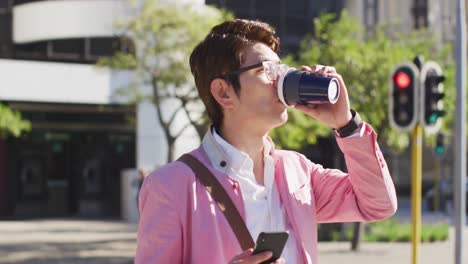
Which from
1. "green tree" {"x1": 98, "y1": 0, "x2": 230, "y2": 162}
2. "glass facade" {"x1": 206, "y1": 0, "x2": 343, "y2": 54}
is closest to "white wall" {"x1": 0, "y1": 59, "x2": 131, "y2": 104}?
"glass facade" {"x1": 206, "y1": 0, "x2": 343, "y2": 54}

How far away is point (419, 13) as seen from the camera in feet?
153

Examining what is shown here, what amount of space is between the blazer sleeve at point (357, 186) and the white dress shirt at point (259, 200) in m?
0.23

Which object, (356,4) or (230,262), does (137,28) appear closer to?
(230,262)

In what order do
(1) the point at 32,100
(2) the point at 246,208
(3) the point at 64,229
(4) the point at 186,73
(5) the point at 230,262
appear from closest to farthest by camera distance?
(5) the point at 230,262 → (2) the point at 246,208 → (4) the point at 186,73 → (3) the point at 64,229 → (1) the point at 32,100

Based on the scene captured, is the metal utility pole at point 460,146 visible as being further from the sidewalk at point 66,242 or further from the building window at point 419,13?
the building window at point 419,13

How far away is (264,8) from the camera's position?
1248 inches

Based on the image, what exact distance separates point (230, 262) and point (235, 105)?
56cm

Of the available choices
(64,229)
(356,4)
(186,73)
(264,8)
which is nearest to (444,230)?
(186,73)

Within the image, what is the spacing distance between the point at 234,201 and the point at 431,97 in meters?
8.98

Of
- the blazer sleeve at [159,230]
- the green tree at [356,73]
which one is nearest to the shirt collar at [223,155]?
the blazer sleeve at [159,230]

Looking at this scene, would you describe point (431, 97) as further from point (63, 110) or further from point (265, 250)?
point (63, 110)

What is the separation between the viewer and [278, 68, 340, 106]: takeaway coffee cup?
8.22 feet

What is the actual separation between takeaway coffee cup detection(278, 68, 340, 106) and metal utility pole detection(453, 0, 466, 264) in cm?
866

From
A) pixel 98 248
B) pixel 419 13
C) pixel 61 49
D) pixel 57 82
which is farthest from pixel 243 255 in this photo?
pixel 419 13
